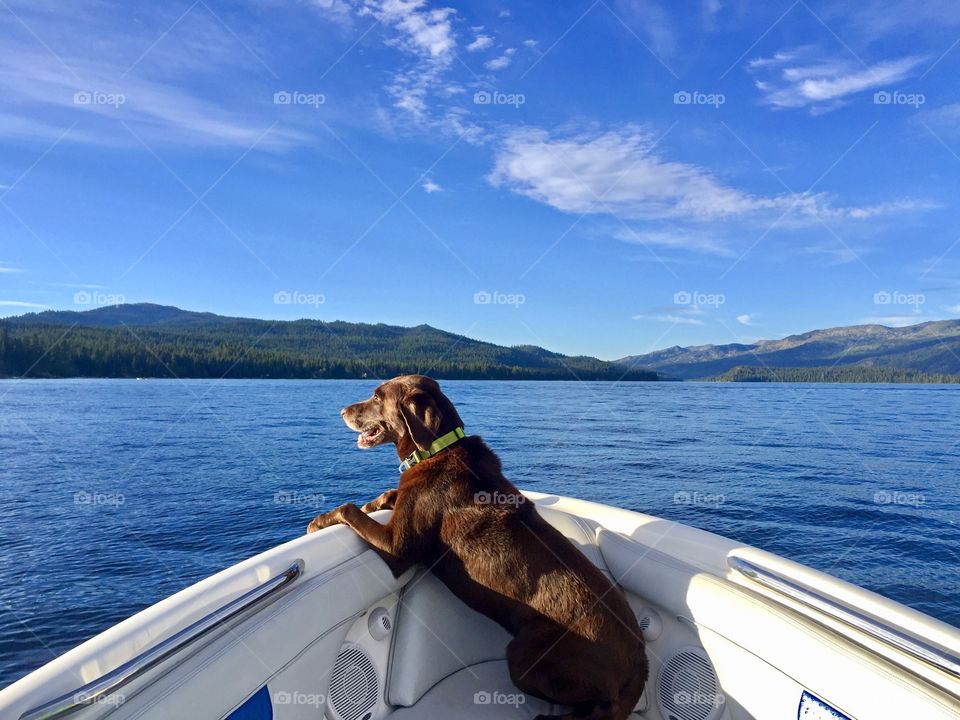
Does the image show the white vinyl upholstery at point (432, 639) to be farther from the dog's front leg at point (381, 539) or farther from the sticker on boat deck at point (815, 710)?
the sticker on boat deck at point (815, 710)

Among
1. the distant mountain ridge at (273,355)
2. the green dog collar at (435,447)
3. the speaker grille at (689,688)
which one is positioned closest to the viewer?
the speaker grille at (689,688)

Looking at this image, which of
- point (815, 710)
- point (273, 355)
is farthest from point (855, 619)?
point (273, 355)

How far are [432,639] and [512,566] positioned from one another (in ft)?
2.48

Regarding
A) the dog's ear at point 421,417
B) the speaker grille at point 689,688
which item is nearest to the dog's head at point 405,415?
the dog's ear at point 421,417

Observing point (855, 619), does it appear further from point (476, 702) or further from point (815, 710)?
point (476, 702)

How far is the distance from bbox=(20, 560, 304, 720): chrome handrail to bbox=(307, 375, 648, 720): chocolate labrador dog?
85 centimetres

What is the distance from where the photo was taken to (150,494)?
15.1 m

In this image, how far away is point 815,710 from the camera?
249 cm

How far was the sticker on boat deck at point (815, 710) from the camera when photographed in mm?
2373

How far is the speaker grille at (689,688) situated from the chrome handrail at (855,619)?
56 centimetres

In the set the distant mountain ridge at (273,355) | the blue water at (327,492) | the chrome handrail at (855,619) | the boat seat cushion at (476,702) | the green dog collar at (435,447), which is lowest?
the blue water at (327,492)

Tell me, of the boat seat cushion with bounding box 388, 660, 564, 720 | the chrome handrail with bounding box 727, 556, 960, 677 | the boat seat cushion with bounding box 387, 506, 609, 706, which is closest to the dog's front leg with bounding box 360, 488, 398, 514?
the boat seat cushion with bounding box 387, 506, 609, 706

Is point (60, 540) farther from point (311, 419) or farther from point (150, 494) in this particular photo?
point (311, 419)

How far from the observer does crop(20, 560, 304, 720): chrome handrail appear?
5.33 ft
